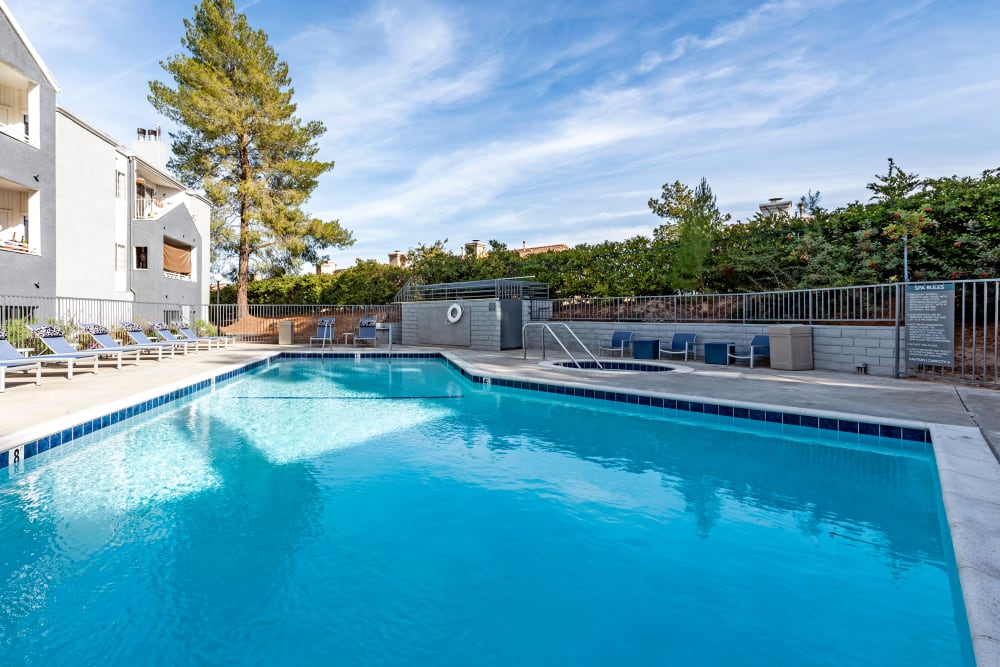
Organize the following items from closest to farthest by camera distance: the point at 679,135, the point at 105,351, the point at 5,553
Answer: the point at 5,553 → the point at 105,351 → the point at 679,135

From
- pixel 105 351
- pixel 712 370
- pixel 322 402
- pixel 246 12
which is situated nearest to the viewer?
pixel 322 402

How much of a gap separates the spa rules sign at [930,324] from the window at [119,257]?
74.9ft

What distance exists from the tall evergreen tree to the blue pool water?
21.6m

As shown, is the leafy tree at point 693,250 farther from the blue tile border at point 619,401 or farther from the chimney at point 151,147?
the chimney at point 151,147

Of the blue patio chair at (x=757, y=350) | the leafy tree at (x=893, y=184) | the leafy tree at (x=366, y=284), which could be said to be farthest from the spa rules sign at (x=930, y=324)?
the leafy tree at (x=366, y=284)

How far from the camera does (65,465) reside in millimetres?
4758

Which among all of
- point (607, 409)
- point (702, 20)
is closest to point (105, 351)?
point (607, 409)

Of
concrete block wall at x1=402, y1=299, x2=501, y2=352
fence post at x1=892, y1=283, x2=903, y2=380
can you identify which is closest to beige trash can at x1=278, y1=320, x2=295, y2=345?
concrete block wall at x1=402, y1=299, x2=501, y2=352

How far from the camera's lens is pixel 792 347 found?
10.4 meters

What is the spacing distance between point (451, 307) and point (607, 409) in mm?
11446

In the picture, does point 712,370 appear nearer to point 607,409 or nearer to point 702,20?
point 607,409

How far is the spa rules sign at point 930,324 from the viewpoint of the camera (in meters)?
8.26

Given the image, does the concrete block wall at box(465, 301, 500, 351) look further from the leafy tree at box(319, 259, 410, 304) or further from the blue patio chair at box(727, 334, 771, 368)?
the leafy tree at box(319, 259, 410, 304)

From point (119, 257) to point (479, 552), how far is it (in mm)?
20816
